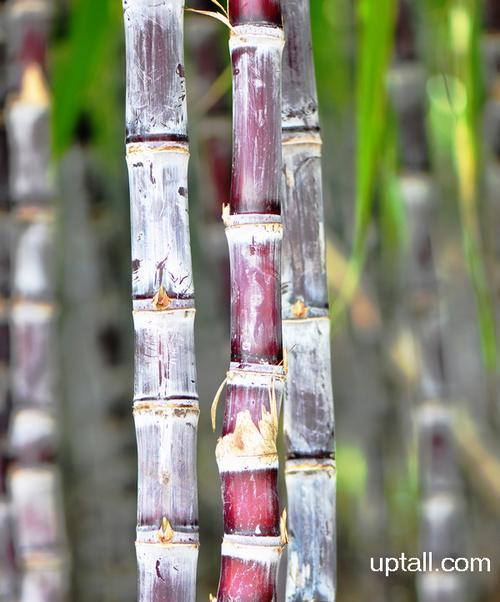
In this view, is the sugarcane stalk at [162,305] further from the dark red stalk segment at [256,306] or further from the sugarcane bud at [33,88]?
the sugarcane bud at [33,88]

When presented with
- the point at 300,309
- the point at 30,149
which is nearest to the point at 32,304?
the point at 30,149

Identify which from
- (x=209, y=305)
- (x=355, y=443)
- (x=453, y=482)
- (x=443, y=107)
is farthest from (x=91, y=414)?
(x=453, y=482)

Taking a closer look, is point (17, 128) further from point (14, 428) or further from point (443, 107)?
point (443, 107)

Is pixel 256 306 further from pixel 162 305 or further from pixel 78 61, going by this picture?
pixel 78 61

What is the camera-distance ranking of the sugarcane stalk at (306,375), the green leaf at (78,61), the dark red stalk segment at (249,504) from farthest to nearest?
the green leaf at (78,61) → the sugarcane stalk at (306,375) → the dark red stalk segment at (249,504)

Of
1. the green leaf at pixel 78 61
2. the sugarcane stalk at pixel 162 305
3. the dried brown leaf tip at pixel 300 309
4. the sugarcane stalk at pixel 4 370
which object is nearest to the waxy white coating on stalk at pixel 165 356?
the sugarcane stalk at pixel 162 305

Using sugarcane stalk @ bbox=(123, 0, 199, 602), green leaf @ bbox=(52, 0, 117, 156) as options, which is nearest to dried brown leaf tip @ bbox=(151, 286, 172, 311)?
sugarcane stalk @ bbox=(123, 0, 199, 602)

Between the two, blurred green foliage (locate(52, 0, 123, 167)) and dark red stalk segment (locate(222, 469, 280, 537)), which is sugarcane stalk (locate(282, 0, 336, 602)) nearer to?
dark red stalk segment (locate(222, 469, 280, 537))

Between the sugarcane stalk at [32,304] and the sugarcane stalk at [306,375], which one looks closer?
the sugarcane stalk at [306,375]
